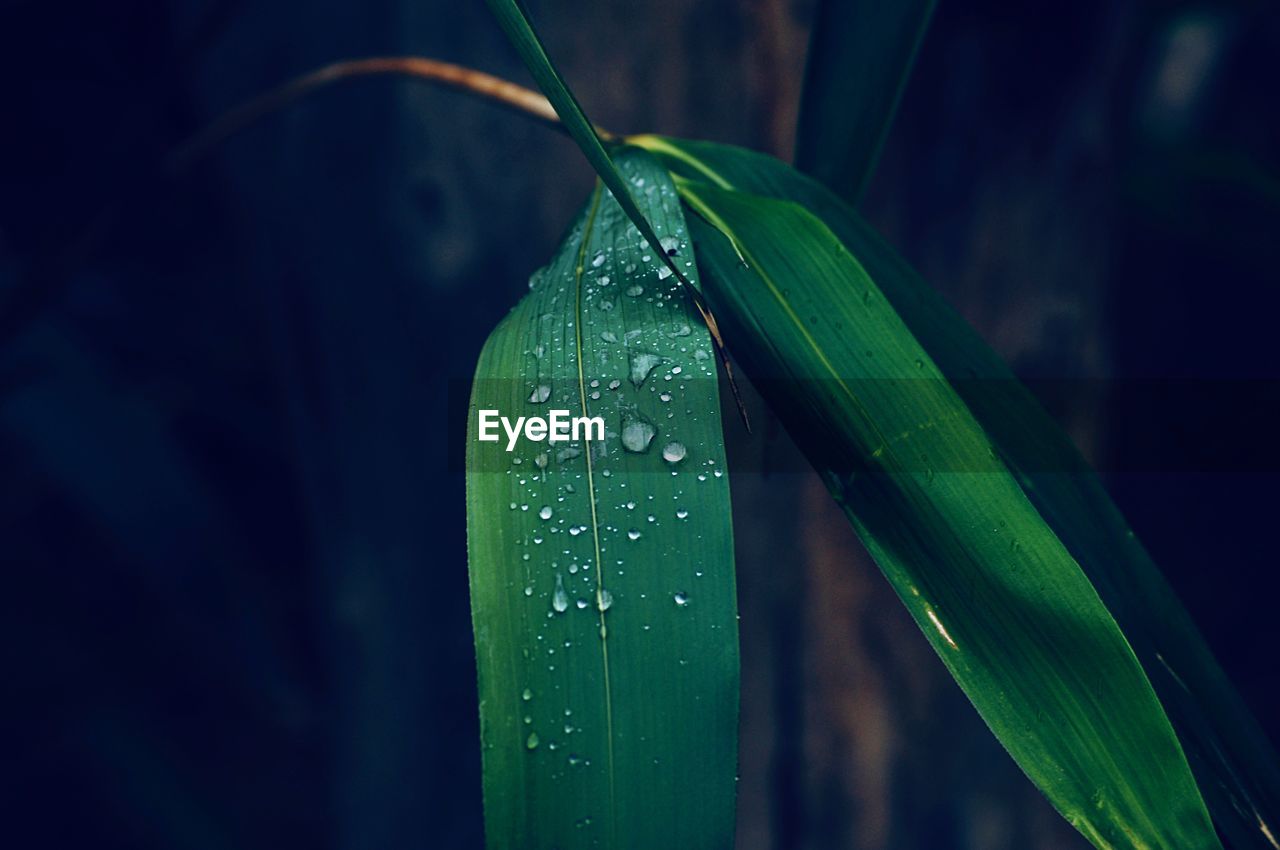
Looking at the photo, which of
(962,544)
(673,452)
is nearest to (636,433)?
(673,452)

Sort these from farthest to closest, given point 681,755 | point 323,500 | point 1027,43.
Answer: point 323,500 < point 1027,43 < point 681,755

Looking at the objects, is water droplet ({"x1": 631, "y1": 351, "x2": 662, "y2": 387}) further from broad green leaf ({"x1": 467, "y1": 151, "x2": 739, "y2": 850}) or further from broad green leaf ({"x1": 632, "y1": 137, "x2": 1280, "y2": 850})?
broad green leaf ({"x1": 632, "y1": 137, "x2": 1280, "y2": 850})

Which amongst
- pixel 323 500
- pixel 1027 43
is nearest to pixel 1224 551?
pixel 1027 43

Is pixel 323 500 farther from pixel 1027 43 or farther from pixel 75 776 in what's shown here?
pixel 1027 43

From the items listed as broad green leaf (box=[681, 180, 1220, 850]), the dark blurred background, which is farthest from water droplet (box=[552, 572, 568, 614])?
the dark blurred background

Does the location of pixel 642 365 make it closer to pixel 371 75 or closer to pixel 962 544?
pixel 962 544

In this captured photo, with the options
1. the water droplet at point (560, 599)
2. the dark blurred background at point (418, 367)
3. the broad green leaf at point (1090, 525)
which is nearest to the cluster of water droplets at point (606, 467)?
the water droplet at point (560, 599)
